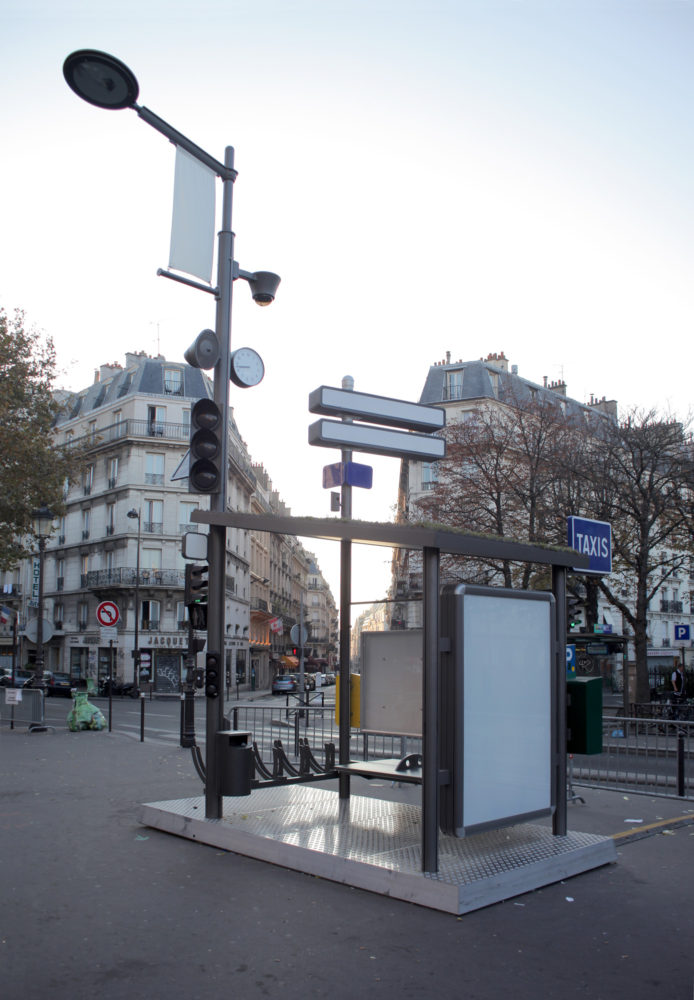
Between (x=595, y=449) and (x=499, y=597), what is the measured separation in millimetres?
19833

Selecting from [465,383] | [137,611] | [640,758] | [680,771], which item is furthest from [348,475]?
[465,383]

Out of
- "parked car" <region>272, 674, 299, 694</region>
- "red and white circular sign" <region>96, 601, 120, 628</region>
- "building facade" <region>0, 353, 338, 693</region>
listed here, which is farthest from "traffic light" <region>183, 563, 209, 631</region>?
"parked car" <region>272, 674, 299, 694</region>

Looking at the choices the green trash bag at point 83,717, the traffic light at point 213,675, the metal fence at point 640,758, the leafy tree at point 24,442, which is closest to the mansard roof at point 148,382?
the leafy tree at point 24,442

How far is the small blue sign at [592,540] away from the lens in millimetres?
10359

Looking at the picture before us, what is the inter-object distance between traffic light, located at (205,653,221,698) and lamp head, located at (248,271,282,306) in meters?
4.11

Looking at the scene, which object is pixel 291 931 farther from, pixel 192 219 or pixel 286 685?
pixel 286 685

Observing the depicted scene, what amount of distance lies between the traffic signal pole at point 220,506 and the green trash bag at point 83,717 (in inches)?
515

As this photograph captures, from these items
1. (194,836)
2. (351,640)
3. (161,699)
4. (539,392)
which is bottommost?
(161,699)

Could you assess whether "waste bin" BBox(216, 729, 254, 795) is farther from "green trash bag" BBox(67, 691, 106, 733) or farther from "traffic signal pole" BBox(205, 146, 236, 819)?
"green trash bag" BBox(67, 691, 106, 733)

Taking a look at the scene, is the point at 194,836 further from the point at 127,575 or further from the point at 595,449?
the point at 127,575

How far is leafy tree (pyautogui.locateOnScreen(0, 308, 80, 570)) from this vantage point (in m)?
25.2

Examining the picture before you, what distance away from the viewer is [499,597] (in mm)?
7020

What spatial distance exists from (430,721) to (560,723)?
165 cm

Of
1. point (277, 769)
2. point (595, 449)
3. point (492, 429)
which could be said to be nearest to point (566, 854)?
point (277, 769)
